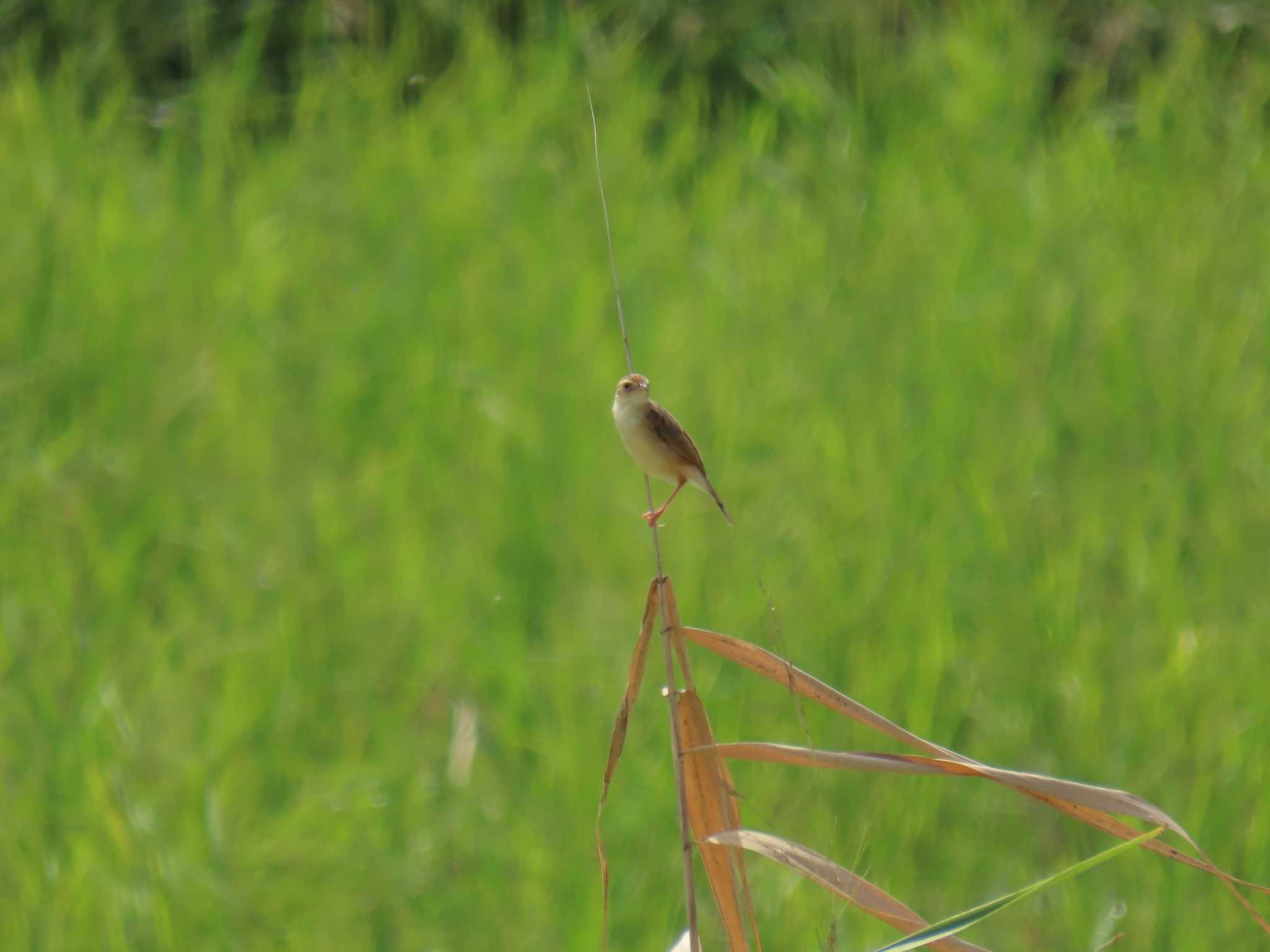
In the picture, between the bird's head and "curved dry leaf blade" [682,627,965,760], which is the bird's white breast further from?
"curved dry leaf blade" [682,627,965,760]

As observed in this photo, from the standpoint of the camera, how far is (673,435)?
192 cm

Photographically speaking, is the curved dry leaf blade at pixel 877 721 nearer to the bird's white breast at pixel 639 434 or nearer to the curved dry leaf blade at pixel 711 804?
the curved dry leaf blade at pixel 711 804

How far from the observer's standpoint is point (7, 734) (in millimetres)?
2818

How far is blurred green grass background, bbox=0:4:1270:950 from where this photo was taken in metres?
2.79

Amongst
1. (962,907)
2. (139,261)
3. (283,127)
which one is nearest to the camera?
(962,907)

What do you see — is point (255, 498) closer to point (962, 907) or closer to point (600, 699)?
point (600, 699)

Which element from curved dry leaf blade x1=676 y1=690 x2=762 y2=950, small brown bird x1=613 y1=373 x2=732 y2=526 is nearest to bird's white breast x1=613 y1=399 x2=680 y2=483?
small brown bird x1=613 y1=373 x2=732 y2=526

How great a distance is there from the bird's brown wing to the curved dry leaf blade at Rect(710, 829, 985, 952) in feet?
1.85

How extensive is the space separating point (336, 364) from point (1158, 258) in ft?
7.63

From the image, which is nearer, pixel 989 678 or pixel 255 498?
pixel 989 678

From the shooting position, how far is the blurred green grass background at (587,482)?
2.79 metres

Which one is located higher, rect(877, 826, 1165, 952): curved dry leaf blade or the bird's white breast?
the bird's white breast

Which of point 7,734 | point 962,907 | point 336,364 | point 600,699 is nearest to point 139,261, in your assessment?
point 336,364

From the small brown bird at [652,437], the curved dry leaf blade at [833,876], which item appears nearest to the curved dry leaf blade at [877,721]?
the curved dry leaf blade at [833,876]
